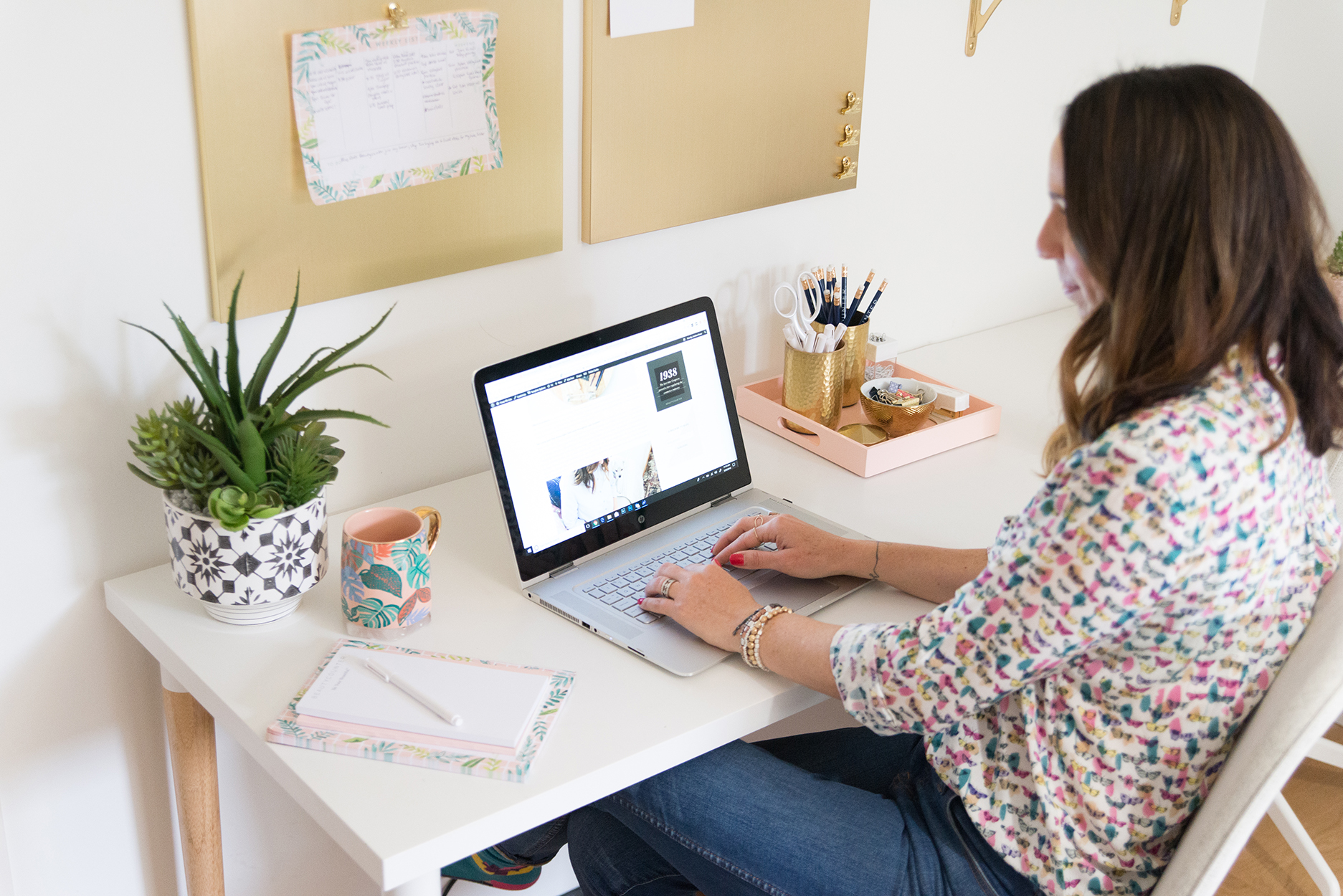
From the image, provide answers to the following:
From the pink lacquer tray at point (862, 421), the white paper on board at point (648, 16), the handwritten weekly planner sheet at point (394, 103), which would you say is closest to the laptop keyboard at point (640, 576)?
the pink lacquer tray at point (862, 421)

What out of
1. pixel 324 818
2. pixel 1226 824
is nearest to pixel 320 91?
pixel 324 818

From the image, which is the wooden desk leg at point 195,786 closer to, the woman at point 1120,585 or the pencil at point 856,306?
the woman at point 1120,585

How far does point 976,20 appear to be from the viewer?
1.71m

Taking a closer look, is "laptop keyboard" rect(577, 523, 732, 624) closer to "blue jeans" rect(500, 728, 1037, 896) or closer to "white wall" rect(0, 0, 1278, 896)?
"blue jeans" rect(500, 728, 1037, 896)

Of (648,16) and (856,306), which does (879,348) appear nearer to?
(856,306)

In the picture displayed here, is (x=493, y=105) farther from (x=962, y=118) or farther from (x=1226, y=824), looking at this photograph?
(x=1226, y=824)

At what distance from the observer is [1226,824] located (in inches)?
35.2

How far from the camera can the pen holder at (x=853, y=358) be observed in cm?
156

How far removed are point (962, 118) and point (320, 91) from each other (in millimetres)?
1027

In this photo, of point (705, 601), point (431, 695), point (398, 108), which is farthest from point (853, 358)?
point (431, 695)

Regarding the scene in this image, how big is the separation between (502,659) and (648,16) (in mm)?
754

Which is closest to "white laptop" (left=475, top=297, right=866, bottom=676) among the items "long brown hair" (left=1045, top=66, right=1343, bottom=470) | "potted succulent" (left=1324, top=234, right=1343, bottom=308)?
"long brown hair" (left=1045, top=66, right=1343, bottom=470)

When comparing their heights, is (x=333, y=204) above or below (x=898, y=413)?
above

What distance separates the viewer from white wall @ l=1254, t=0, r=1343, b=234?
209 cm
